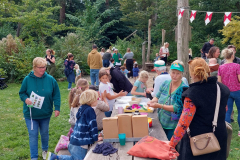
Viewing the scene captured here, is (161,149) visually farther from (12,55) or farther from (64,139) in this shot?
(12,55)

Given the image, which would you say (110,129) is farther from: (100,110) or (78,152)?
(100,110)

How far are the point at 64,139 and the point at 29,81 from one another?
114 centimetres

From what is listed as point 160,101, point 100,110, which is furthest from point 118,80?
point 160,101

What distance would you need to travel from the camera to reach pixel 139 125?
10.4 ft

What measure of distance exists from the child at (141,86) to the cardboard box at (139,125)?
89.1 inches

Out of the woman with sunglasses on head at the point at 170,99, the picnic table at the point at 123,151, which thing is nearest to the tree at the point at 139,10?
the woman with sunglasses on head at the point at 170,99

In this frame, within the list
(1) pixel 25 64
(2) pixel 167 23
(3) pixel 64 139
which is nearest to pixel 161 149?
(3) pixel 64 139

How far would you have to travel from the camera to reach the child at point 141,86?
5414 mm

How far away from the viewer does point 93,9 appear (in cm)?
2658

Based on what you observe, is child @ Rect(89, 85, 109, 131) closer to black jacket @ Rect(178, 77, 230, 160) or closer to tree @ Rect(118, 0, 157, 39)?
black jacket @ Rect(178, 77, 230, 160)

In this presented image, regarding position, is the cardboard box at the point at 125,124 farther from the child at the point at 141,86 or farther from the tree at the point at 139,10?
the tree at the point at 139,10

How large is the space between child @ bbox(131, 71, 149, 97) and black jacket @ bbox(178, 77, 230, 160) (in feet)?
9.35

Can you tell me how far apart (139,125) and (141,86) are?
2396mm

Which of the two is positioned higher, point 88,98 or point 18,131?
point 88,98
